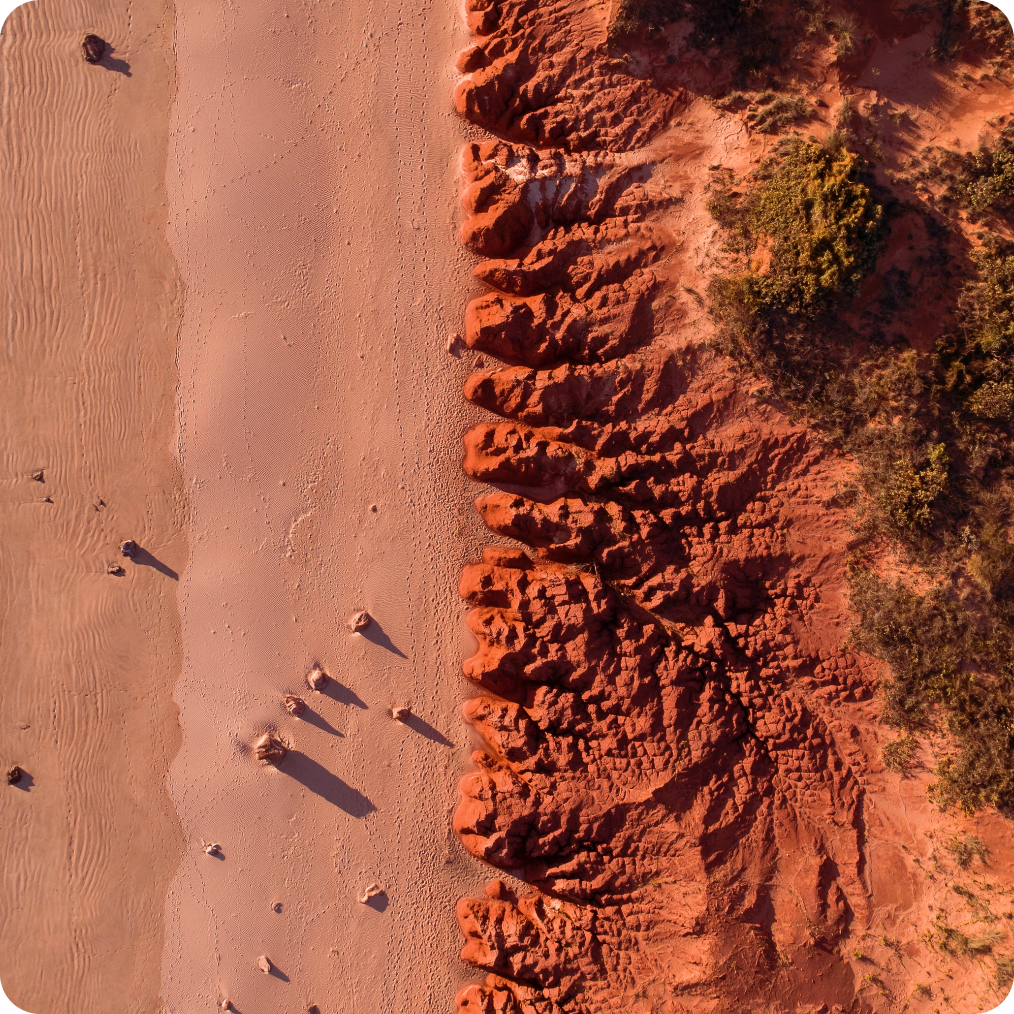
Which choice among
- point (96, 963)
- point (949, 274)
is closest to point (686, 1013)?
point (96, 963)

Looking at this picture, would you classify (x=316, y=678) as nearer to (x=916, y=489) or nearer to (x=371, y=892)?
(x=371, y=892)

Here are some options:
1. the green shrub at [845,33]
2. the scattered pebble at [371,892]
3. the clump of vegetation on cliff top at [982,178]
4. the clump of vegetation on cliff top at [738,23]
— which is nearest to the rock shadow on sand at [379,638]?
the scattered pebble at [371,892]

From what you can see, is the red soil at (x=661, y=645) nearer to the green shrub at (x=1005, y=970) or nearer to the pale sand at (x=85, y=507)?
the green shrub at (x=1005, y=970)

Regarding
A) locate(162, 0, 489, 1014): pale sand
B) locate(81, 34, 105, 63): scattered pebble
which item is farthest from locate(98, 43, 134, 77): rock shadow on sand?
locate(162, 0, 489, 1014): pale sand

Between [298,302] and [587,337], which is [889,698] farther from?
[298,302]

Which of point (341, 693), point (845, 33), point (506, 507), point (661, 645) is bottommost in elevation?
point (341, 693)

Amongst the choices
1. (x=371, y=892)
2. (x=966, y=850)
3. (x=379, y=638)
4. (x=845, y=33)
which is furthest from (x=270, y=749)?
(x=845, y=33)
